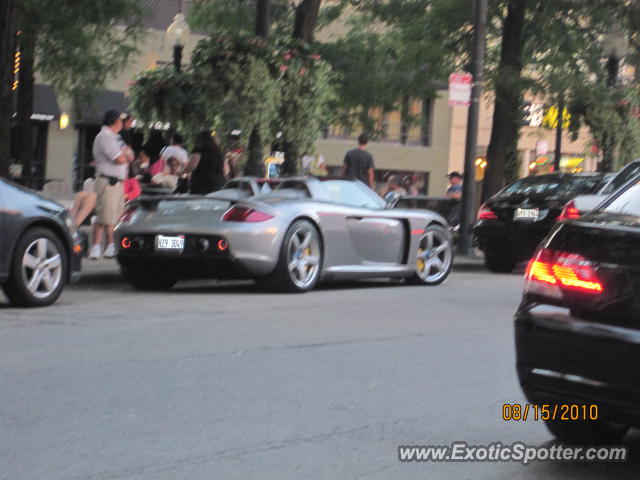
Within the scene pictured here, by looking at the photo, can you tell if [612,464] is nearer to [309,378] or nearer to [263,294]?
[309,378]

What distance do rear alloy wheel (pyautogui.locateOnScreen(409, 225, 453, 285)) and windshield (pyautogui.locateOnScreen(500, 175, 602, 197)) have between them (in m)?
3.51

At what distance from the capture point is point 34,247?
36.8 ft

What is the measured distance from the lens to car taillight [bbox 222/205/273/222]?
13.0 metres

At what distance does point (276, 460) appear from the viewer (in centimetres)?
579

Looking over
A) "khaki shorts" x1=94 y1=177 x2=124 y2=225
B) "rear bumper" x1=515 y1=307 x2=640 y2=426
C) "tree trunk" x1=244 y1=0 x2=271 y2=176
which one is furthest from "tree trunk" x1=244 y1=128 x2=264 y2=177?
"rear bumper" x1=515 y1=307 x2=640 y2=426

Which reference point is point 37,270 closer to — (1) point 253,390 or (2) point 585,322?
(1) point 253,390

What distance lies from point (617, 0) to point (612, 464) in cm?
1987

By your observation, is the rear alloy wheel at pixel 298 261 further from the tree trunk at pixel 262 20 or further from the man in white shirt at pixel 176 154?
the man in white shirt at pixel 176 154

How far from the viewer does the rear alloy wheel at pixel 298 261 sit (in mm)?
13258

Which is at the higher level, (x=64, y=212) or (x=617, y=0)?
(x=617, y=0)

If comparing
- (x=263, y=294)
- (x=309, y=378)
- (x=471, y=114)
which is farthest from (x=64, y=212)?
(x=471, y=114)

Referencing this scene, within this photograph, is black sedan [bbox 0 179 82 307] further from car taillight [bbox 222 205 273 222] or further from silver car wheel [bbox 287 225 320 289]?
silver car wheel [bbox 287 225 320 289]

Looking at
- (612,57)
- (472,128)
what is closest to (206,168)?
(472,128)

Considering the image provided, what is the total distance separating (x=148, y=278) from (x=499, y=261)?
6897 mm
